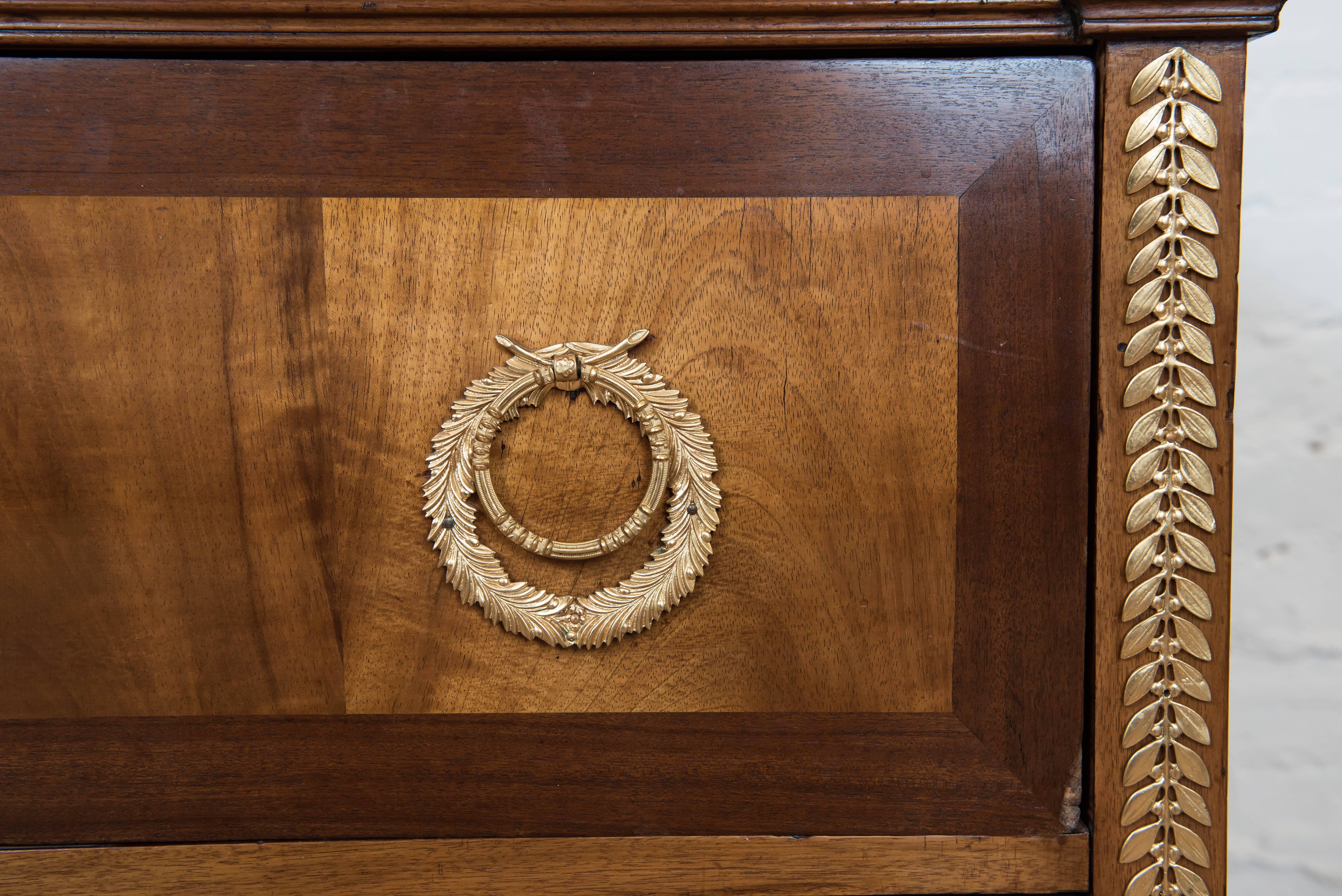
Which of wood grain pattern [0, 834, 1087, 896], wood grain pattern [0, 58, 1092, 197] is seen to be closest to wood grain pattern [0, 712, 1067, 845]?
wood grain pattern [0, 834, 1087, 896]

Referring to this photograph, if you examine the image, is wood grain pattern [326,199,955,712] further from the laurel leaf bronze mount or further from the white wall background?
the white wall background

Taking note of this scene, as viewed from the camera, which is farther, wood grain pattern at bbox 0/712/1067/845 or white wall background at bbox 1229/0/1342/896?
white wall background at bbox 1229/0/1342/896

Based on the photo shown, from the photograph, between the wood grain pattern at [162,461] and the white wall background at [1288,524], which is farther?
the white wall background at [1288,524]

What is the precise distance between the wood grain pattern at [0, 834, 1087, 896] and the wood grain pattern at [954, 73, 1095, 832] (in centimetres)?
4

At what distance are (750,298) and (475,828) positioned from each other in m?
0.29

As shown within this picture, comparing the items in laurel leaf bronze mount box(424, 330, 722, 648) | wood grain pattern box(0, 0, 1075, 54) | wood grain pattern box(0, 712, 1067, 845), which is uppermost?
wood grain pattern box(0, 0, 1075, 54)

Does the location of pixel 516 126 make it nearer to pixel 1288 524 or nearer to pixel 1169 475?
pixel 1169 475

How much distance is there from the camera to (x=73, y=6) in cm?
33

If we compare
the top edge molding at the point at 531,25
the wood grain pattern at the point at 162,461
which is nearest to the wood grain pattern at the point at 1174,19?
the top edge molding at the point at 531,25

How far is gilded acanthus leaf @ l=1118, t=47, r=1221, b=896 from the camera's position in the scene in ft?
1.08

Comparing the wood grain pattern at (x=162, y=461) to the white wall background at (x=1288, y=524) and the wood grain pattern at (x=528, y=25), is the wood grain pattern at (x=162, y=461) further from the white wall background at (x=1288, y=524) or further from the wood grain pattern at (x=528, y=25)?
the white wall background at (x=1288, y=524)

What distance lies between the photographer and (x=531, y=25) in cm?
34

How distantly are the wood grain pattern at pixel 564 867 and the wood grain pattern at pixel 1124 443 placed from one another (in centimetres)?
5

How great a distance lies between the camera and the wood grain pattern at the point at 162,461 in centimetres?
34
